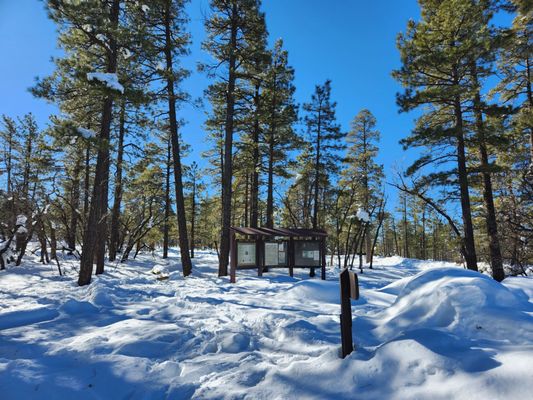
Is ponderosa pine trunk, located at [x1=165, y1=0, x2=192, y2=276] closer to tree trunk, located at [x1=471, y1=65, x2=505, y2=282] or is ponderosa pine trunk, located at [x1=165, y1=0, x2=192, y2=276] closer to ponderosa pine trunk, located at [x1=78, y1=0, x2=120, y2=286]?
ponderosa pine trunk, located at [x1=78, y1=0, x2=120, y2=286]

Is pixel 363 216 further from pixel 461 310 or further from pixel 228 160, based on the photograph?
pixel 461 310

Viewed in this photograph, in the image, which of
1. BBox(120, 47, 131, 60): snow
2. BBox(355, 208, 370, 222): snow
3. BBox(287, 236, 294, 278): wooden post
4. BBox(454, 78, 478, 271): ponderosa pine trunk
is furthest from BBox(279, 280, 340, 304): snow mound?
BBox(355, 208, 370, 222): snow

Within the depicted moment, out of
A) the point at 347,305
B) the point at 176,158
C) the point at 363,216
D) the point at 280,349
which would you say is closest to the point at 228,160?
the point at 176,158

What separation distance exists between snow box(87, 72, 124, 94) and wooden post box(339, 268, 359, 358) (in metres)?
8.20

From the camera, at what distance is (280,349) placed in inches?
151

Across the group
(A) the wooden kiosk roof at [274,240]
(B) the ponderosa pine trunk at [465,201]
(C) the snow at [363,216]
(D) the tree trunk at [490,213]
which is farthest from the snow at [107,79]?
(C) the snow at [363,216]

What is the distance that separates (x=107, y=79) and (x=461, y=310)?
31.2 ft

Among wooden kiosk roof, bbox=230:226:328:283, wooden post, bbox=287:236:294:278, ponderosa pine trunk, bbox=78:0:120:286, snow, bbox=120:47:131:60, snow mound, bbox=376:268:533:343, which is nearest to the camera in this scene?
snow mound, bbox=376:268:533:343

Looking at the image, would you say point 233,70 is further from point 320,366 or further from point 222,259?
point 320,366

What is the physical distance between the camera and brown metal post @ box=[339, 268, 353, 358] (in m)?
3.32

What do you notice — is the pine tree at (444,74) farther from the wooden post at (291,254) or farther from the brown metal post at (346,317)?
the brown metal post at (346,317)

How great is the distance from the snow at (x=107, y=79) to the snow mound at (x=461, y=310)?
8.70m

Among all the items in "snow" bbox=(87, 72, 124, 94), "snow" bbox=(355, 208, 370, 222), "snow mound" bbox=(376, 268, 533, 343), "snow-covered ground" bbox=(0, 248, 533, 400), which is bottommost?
"snow-covered ground" bbox=(0, 248, 533, 400)

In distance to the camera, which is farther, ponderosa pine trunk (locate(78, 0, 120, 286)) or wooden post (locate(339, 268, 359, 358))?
ponderosa pine trunk (locate(78, 0, 120, 286))
